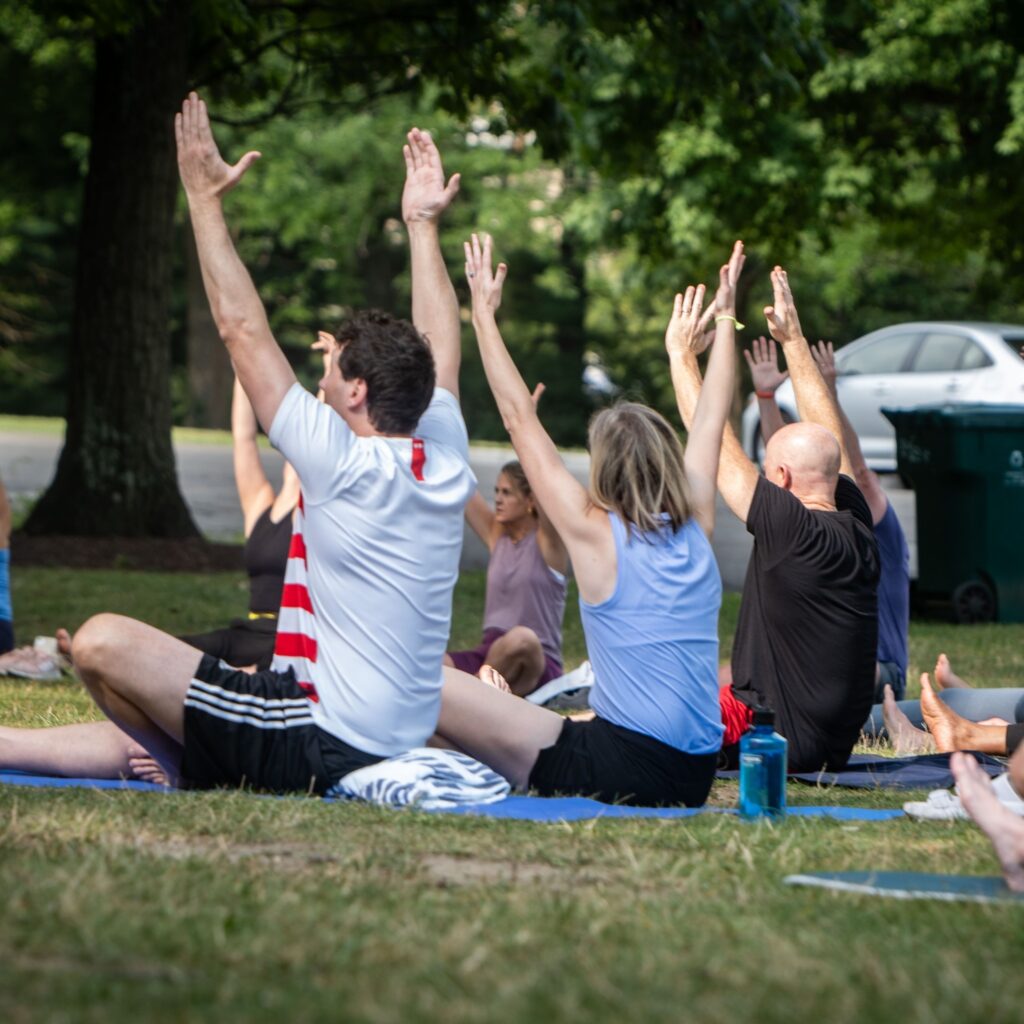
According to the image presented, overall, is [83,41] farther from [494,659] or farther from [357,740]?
[357,740]

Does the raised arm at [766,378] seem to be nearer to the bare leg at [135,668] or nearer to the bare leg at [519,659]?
the bare leg at [519,659]

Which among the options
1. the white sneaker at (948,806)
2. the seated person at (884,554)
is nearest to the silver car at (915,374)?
the seated person at (884,554)

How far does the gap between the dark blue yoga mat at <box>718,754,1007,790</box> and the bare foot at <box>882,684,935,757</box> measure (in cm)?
41

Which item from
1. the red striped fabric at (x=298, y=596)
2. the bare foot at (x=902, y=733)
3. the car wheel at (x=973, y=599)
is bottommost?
the car wheel at (x=973, y=599)

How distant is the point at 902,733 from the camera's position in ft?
23.3

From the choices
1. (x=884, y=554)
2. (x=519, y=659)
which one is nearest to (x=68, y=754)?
(x=519, y=659)

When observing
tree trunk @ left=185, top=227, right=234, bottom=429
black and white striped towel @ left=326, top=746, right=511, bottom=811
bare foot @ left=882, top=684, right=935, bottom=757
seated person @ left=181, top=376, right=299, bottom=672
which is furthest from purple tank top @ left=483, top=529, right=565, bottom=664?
tree trunk @ left=185, top=227, right=234, bottom=429

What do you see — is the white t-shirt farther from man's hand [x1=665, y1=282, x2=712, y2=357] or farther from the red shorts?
the red shorts

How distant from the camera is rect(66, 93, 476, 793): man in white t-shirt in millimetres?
4801

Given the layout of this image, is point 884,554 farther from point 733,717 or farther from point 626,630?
point 626,630

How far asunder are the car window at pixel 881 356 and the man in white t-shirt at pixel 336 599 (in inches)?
592

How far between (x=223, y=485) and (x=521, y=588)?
44.1ft

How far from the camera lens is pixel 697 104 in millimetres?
15312

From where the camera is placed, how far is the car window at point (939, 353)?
18.6m
